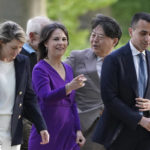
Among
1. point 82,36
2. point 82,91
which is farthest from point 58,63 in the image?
point 82,36

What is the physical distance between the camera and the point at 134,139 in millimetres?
5516

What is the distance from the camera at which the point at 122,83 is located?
5.48 meters

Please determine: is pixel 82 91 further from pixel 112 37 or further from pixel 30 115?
pixel 30 115

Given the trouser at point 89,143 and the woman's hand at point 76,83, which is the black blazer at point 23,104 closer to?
the woman's hand at point 76,83

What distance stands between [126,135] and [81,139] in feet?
2.04

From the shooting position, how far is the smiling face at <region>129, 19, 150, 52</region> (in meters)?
5.61

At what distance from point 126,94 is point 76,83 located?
0.49 metres

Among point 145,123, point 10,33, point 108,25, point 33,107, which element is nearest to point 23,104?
point 33,107

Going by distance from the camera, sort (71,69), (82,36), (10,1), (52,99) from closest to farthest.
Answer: (52,99), (71,69), (10,1), (82,36)

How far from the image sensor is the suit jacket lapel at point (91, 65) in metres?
6.50

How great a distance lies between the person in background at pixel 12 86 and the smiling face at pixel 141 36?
3.62 feet

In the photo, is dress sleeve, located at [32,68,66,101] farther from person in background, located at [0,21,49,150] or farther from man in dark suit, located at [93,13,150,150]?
man in dark suit, located at [93,13,150,150]

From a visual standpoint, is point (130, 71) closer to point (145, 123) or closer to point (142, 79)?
point (142, 79)

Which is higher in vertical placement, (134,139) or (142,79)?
(142,79)
